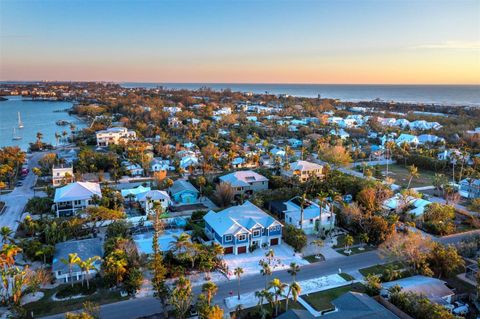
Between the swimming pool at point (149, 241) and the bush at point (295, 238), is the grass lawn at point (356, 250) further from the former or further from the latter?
the swimming pool at point (149, 241)

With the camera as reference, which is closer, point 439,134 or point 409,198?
point 409,198

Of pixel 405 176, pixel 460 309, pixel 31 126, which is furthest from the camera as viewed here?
pixel 31 126

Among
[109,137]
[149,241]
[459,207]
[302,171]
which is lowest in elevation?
[149,241]

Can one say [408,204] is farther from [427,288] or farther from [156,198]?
[156,198]

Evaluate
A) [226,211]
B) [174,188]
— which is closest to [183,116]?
[174,188]

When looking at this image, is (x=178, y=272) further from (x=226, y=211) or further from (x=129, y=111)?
(x=129, y=111)

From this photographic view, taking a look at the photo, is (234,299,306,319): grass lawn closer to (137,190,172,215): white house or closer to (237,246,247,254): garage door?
(237,246,247,254): garage door

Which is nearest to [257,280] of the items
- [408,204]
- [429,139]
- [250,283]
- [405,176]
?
Answer: [250,283]
